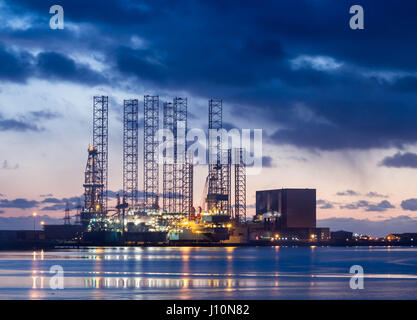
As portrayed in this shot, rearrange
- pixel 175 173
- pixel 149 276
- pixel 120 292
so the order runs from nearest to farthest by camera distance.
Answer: pixel 120 292 → pixel 149 276 → pixel 175 173

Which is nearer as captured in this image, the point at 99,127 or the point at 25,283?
the point at 25,283
